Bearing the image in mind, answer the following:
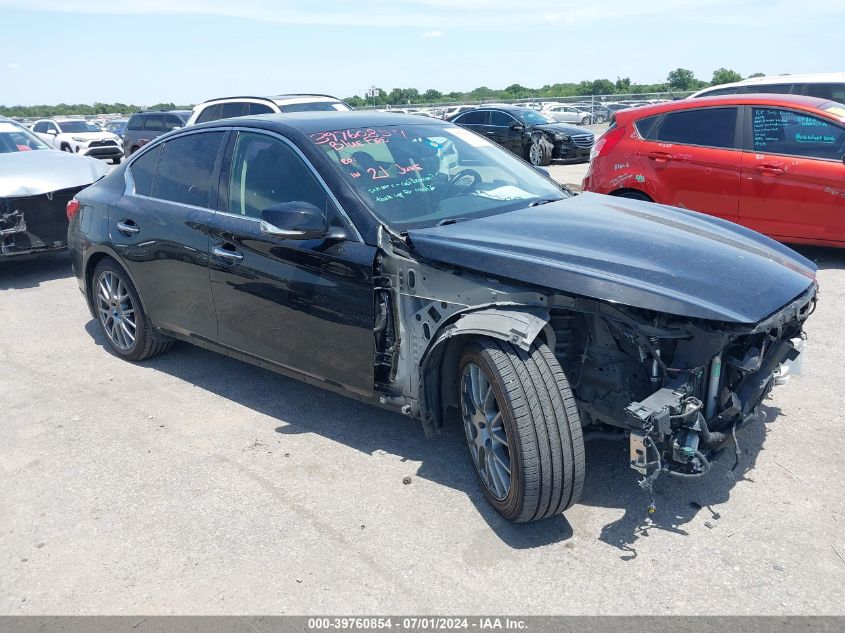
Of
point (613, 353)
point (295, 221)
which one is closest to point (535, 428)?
point (613, 353)

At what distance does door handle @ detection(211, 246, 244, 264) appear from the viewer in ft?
14.3

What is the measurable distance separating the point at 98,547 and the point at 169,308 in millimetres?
1990

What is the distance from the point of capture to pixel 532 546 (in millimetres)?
3215

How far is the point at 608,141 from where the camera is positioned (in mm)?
8055

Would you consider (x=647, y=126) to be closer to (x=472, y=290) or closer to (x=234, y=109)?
(x=472, y=290)

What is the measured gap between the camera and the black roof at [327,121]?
4370 mm

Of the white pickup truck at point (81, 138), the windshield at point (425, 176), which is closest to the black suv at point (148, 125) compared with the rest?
the white pickup truck at point (81, 138)

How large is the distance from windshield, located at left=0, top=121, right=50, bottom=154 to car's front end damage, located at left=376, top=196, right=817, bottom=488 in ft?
24.3

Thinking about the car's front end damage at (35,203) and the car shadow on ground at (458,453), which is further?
the car's front end damage at (35,203)

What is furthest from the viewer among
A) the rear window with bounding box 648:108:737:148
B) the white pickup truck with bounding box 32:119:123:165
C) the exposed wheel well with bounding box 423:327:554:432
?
the white pickup truck with bounding box 32:119:123:165

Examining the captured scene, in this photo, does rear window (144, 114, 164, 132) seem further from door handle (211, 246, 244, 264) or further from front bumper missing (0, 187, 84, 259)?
door handle (211, 246, 244, 264)

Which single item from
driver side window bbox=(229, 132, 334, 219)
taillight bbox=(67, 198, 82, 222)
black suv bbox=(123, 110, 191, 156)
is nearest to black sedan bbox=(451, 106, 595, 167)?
black suv bbox=(123, 110, 191, 156)

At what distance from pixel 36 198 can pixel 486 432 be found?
6.29m

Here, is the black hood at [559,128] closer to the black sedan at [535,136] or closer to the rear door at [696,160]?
the black sedan at [535,136]
